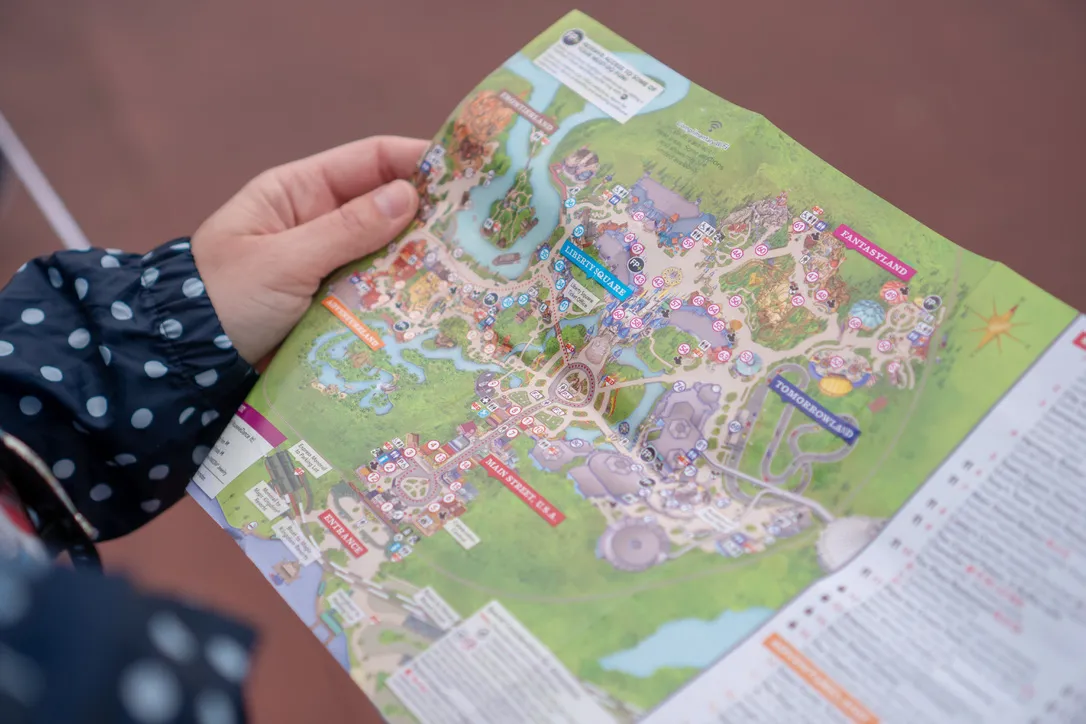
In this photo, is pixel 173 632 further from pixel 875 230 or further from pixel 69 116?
pixel 69 116

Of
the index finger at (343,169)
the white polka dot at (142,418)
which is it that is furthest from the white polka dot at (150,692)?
the index finger at (343,169)

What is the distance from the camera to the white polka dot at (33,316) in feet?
1.70

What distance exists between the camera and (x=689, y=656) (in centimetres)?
41

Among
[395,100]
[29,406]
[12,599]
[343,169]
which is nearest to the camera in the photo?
[12,599]

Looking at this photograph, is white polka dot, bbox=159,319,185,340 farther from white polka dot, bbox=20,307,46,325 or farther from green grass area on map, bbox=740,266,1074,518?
green grass area on map, bbox=740,266,1074,518

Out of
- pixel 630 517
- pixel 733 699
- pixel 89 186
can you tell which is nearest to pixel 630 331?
pixel 630 517

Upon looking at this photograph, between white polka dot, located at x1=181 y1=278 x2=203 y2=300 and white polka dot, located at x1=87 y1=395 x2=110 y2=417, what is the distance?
0.09 m

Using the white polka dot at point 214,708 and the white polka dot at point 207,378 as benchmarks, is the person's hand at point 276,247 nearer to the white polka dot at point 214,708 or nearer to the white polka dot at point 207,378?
the white polka dot at point 207,378

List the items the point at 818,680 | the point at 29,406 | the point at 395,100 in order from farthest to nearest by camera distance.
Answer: the point at 395,100
the point at 29,406
the point at 818,680

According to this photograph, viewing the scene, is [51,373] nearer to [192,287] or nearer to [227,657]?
[192,287]

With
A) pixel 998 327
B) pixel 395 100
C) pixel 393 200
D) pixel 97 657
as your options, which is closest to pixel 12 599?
pixel 97 657

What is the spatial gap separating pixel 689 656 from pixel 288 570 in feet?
0.80

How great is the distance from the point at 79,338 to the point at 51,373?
0.10ft

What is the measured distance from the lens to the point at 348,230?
0.58m
